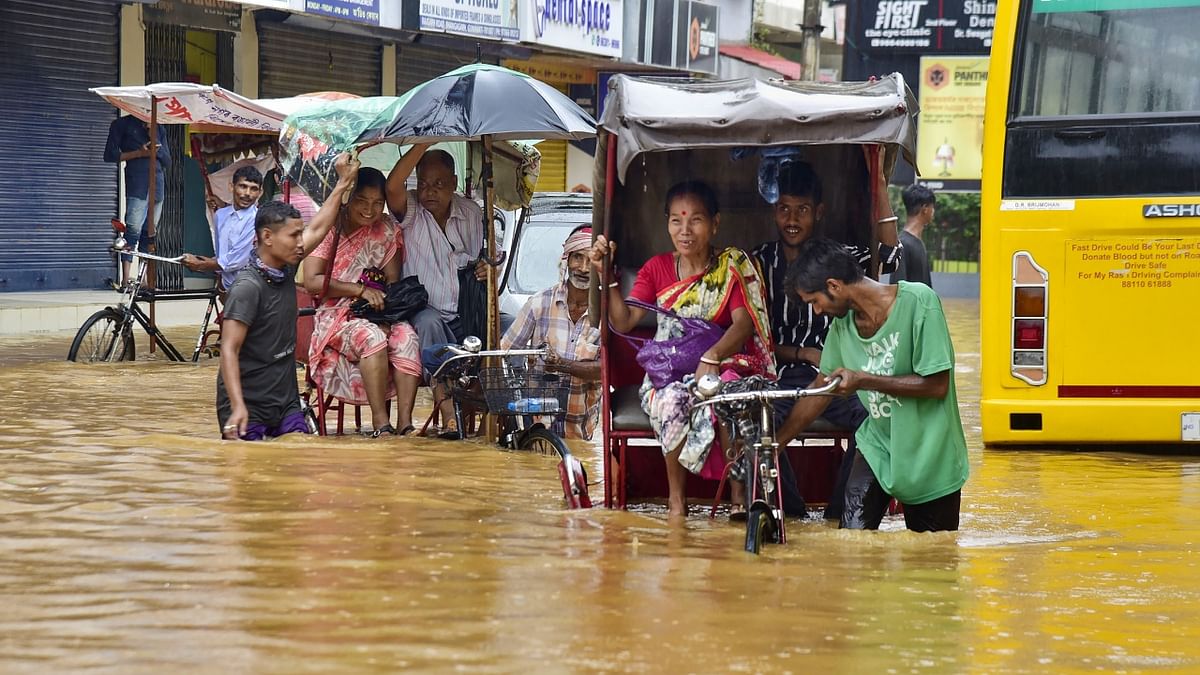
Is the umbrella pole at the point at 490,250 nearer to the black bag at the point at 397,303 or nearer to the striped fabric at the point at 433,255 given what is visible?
the striped fabric at the point at 433,255

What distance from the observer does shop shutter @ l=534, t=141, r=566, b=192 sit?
31.0m

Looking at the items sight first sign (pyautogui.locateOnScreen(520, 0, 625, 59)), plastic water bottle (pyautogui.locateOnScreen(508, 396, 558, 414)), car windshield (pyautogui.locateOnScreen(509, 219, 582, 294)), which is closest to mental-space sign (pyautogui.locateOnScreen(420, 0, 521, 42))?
sight first sign (pyautogui.locateOnScreen(520, 0, 625, 59))

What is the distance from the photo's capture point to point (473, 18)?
25094mm

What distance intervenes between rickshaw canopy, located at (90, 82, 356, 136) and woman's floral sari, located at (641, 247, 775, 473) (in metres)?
7.71

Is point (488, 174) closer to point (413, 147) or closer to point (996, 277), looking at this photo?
point (413, 147)

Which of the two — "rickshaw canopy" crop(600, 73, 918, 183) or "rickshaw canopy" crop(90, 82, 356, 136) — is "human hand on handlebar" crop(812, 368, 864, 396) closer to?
"rickshaw canopy" crop(600, 73, 918, 183)

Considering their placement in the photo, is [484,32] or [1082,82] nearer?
[1082,82]

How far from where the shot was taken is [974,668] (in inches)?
202

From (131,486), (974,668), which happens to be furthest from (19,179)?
(974,668)

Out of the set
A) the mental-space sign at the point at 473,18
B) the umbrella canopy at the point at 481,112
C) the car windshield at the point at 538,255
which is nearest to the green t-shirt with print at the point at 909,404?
the umbrella canopy at the point at 481,112

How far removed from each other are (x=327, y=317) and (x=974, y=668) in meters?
5.40

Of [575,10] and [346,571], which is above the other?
[575,10]

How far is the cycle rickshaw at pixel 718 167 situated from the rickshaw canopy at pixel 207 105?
674 cm

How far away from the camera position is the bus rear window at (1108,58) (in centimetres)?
1027
